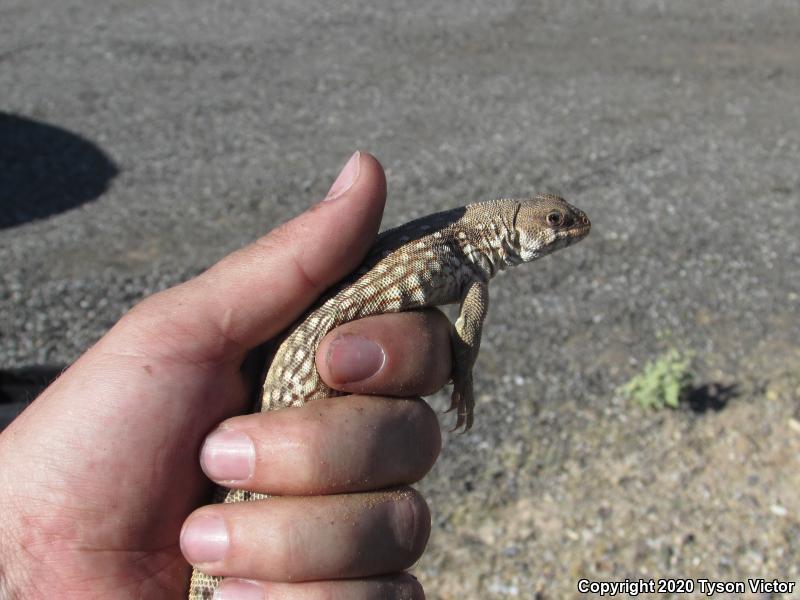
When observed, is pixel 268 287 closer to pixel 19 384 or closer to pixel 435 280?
pixel 435 280

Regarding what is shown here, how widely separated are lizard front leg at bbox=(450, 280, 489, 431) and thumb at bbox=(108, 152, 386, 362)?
0.55 metres

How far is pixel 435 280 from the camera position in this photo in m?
3.67

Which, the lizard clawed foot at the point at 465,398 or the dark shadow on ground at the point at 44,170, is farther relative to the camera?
the dark shadow on ground at the point at 44,170

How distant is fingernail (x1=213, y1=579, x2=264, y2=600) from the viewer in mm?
3180

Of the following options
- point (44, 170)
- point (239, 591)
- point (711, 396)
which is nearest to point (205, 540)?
point (239, 591)

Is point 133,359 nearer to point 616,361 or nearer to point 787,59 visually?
point 616,361

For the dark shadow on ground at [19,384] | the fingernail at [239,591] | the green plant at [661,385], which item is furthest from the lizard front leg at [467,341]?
the green plant at [661,385]

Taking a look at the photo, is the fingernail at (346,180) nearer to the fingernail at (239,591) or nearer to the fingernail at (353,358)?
the fingernail at (353,358)

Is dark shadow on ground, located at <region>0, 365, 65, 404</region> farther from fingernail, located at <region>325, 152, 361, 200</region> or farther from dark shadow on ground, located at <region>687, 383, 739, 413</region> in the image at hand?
dark shadow on ground, located at <region>687, 383, 739, 413</region>

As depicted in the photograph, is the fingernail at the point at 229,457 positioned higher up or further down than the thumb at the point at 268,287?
further down

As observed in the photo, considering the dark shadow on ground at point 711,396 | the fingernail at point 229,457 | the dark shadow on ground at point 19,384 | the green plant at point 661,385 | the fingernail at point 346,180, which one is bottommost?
the dark shadow on ground at point 711,396

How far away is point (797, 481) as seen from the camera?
6.31 metres

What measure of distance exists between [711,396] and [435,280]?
4277mm

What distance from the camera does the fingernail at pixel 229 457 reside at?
10.7 feet
